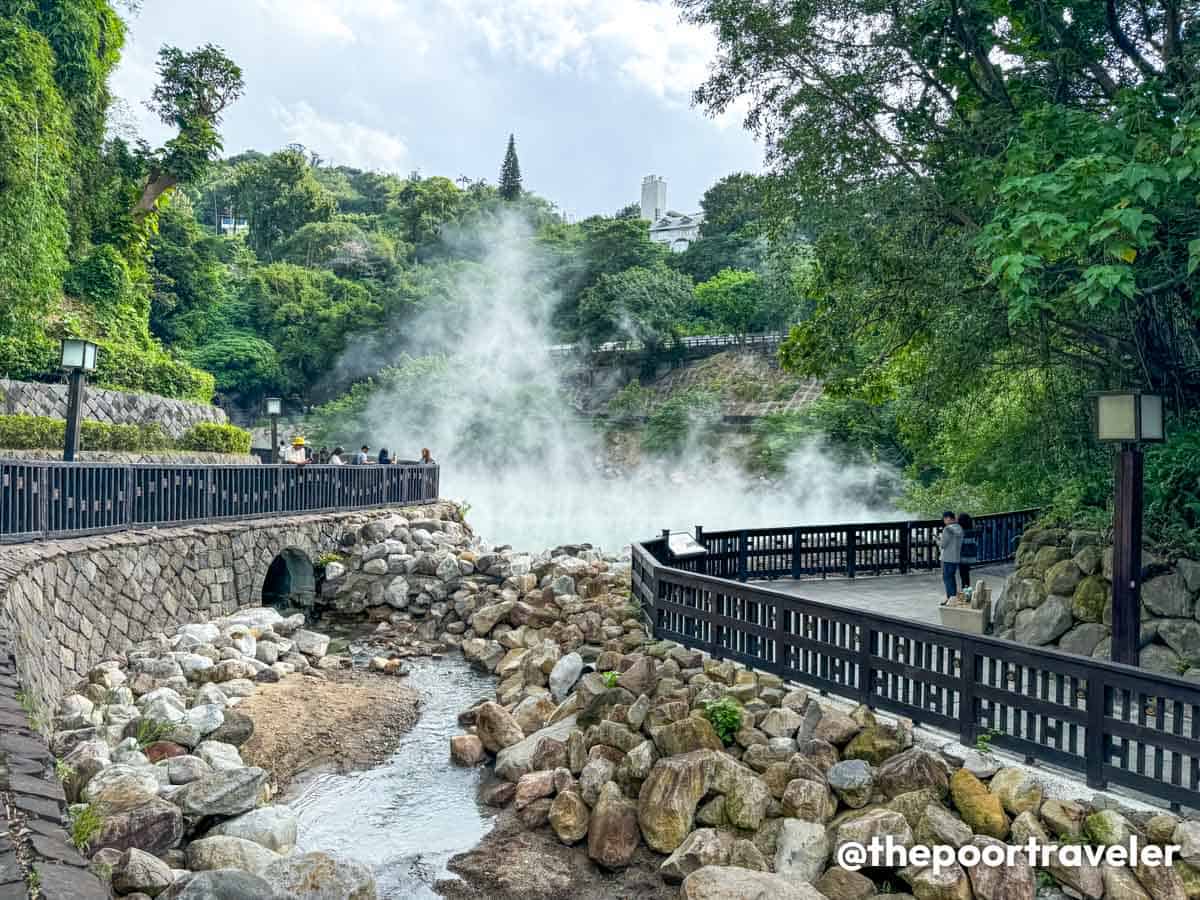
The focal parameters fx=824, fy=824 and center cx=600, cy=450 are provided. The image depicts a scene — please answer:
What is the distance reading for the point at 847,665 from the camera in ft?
22.5

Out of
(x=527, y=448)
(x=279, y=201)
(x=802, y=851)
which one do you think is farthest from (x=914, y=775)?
(x=279, y=201)

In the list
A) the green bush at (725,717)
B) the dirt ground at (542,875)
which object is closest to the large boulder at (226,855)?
the dirt ground at (542,875)

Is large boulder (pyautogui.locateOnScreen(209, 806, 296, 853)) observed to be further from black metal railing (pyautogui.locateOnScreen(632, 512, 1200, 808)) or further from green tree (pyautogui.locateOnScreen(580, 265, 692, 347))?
green tree (pyautogui.locateOnScreen(580, 265, 692, 347))

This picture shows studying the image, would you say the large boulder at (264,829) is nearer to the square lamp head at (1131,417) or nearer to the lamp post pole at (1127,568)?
the lamp post pole at (1127,568)

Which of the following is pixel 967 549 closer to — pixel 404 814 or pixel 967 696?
pixel 967 696

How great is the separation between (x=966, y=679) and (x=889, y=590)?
5.47m

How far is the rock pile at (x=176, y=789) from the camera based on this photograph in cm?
468

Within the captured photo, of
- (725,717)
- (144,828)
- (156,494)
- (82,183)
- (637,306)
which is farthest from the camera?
(637,306)

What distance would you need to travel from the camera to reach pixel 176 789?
6.05 meters

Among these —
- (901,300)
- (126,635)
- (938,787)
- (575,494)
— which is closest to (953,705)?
(938,787)

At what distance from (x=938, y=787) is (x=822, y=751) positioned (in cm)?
88

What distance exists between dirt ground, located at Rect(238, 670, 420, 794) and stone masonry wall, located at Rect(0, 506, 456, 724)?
5.81 feet

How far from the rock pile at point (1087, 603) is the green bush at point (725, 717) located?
3001 millimetres

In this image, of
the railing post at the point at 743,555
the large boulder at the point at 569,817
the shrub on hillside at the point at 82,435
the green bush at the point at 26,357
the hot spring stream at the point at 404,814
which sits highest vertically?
the green bush at the point at 26,357
